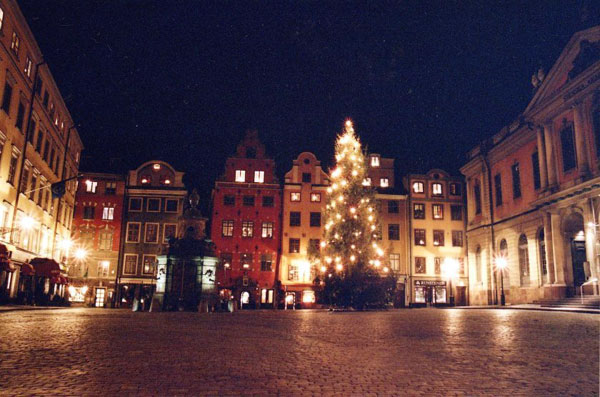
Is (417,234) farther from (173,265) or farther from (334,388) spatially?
(334,388)

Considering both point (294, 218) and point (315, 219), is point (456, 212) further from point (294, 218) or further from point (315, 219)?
point (294, 218)

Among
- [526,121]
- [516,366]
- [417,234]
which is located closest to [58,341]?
[516,366]

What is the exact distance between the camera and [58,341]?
11.2 m

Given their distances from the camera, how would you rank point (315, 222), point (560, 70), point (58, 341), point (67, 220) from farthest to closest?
1. point (315, 222)
2. point (67, 220)
3. point (560, 70)
4. point (58, 341)

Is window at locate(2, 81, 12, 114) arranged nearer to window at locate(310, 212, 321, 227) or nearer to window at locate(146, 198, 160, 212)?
window at locate(146, 198, 160, 212)

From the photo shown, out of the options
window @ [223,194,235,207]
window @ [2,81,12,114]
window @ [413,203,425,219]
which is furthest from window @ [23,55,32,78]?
window @ [413,203,425,219]

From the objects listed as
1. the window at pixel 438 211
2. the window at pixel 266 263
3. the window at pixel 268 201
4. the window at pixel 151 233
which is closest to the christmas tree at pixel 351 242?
the window at pixel 266 263

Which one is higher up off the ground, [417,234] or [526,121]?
[526,121]

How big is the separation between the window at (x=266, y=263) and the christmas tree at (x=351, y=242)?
817 inches

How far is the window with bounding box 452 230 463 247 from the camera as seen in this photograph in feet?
196

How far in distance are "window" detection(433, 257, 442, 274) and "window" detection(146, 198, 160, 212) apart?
32982 mm

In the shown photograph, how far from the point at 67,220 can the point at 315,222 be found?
1069 inches

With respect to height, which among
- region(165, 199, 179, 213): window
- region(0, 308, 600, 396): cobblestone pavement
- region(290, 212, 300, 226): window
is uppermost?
region(165, 199, 179, 213): window

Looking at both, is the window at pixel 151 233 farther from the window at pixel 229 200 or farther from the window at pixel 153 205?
the window at pixel 229 200
